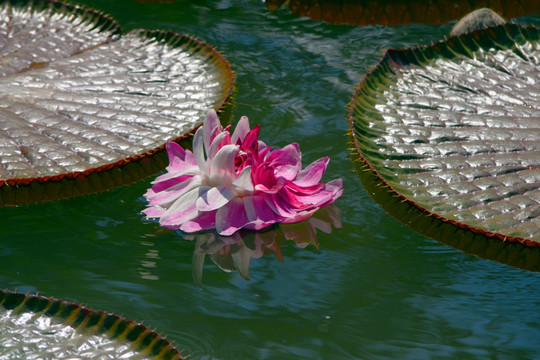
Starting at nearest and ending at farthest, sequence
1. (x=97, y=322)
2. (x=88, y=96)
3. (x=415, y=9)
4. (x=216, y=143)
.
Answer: (x=97, y=322)
(x=216, y=143)
(x=88, y=96)
(x=415, y=9)

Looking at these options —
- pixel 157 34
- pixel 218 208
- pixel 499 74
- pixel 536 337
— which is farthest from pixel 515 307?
pixel 157 34

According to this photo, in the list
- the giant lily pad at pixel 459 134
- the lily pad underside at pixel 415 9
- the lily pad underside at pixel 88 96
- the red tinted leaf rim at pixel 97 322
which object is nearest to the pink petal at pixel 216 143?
the lily pad underside at pixel 88 96

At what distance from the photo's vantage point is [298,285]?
4.52 feet

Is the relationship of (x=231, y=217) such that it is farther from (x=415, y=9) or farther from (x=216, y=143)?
(x=415, y=9)

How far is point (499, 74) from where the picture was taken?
2070mm

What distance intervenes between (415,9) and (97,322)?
2.16 m

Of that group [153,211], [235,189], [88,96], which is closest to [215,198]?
[235,189]

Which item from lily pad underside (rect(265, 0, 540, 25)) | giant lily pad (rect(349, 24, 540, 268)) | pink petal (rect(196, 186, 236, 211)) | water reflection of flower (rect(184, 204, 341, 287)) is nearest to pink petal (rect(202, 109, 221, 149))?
pink petal (rect(196, 186, 236, 211))

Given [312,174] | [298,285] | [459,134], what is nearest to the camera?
[298,285]

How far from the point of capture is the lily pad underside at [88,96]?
1.64 meters

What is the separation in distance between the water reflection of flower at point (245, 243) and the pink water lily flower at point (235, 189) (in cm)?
3

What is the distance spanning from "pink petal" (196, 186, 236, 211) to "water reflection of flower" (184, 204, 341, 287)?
0.09 m

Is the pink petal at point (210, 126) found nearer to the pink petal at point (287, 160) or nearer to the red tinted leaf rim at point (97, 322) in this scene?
the pink petal at point (287, 160)

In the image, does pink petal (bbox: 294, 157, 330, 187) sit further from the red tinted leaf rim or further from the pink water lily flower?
the red tinted leaf rim
